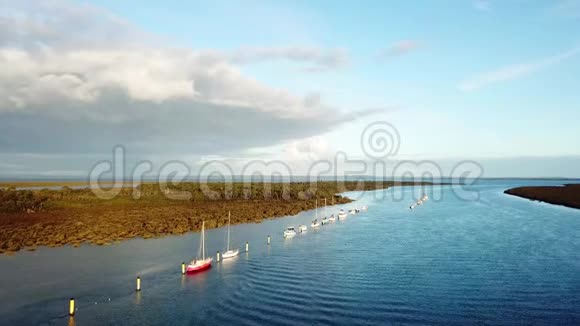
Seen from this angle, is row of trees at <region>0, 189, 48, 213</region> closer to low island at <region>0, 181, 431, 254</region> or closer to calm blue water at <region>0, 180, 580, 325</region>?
low island at <region>0, 181, 431, 254</region>

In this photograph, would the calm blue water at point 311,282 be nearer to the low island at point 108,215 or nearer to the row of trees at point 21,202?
the low island at point 108,215

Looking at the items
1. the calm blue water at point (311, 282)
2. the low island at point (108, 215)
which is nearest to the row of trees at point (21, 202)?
the low island at point (108, 215)

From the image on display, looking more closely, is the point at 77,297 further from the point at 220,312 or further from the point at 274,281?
the point at 274,281

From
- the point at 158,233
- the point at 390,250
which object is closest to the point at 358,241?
the point at 390,250

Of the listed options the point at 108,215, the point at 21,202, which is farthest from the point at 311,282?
the point at 21,202

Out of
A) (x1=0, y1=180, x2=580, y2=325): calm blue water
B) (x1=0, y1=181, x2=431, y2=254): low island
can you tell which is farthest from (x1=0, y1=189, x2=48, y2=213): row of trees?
(x1=0, y1=180, x2=580, y2=325): calm blue water

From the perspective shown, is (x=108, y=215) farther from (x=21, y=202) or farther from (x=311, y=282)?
(x=311, y=282)

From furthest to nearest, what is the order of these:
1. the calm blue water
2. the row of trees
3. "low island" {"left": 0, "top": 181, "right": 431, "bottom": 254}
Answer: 1. the row of trees
2. "low island" {"left": 0, "top": 181, "right": 431, "bottom": 254}
3. the calm blue water

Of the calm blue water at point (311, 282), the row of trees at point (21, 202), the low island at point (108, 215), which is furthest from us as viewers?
the row of trees at point (21, 202)
